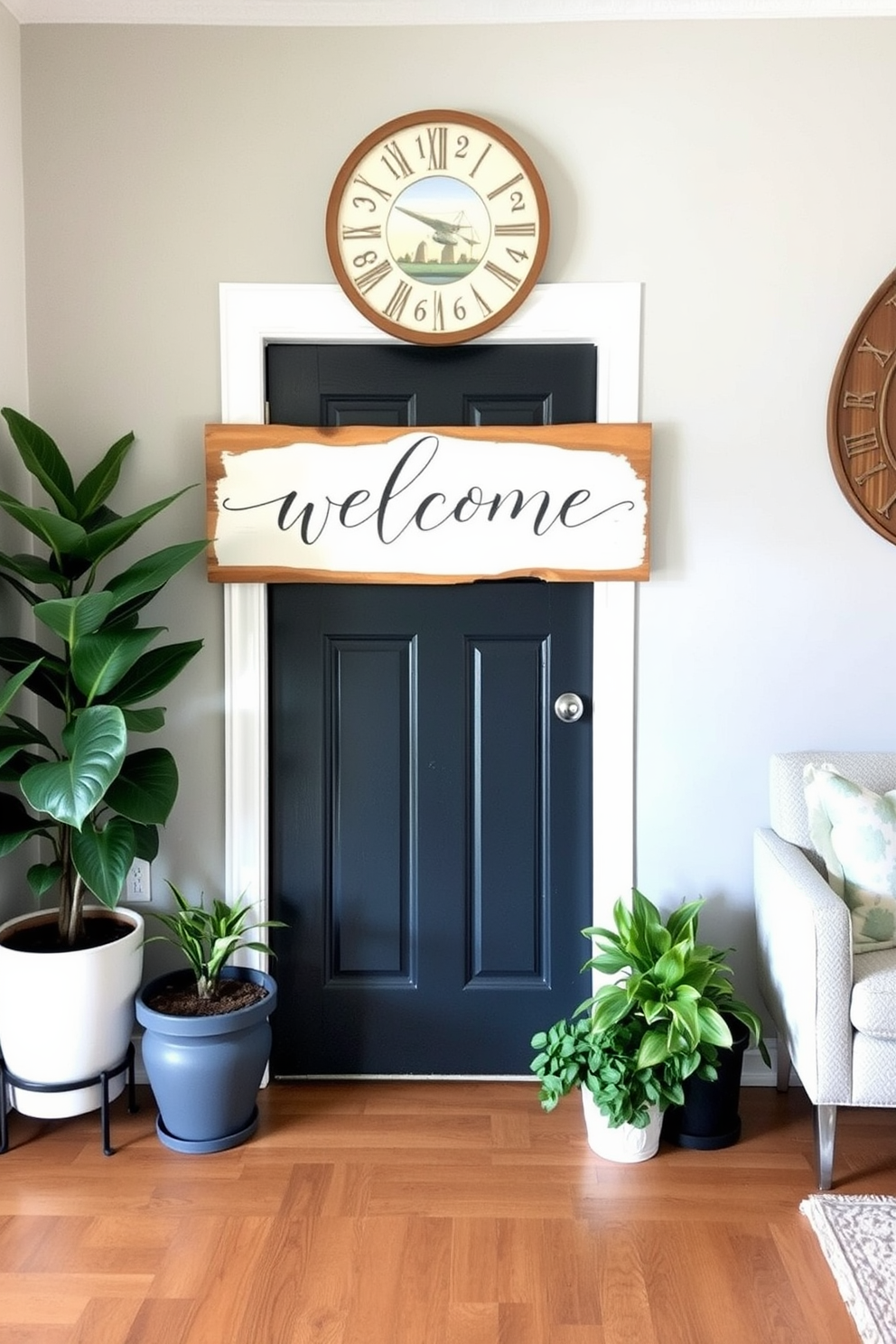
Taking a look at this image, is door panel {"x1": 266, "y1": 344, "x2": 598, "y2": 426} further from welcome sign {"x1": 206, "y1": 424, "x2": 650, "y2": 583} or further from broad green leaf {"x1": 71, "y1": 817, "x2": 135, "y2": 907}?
broad green leaf {"x1": 71, "y1": 817, "x2": 135, "y2": 907}

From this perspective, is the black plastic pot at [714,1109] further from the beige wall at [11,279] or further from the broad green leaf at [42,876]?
the beige wall at [11,279]

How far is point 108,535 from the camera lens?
7.15ft

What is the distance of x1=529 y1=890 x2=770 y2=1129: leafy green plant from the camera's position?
210 centimetres

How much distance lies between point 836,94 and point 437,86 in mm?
911

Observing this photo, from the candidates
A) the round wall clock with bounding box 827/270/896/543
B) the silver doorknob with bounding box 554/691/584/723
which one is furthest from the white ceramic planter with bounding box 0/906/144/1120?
the round wall clock with bounding box 827/270/896/543

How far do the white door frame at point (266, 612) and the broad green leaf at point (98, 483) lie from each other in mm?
274

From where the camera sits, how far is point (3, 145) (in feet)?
7.67

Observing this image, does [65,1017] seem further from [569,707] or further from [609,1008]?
[569,707]

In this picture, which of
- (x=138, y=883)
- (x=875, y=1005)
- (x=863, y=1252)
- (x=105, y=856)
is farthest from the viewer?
(x=138, y=883)

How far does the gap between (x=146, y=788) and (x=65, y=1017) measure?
0.50 meters

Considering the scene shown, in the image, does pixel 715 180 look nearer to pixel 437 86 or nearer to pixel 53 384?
pixel 437 86

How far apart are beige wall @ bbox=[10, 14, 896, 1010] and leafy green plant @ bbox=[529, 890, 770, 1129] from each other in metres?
0.30

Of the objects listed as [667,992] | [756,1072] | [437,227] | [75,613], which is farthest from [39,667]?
[756,1072]

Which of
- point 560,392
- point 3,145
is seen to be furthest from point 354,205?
point 3,145
